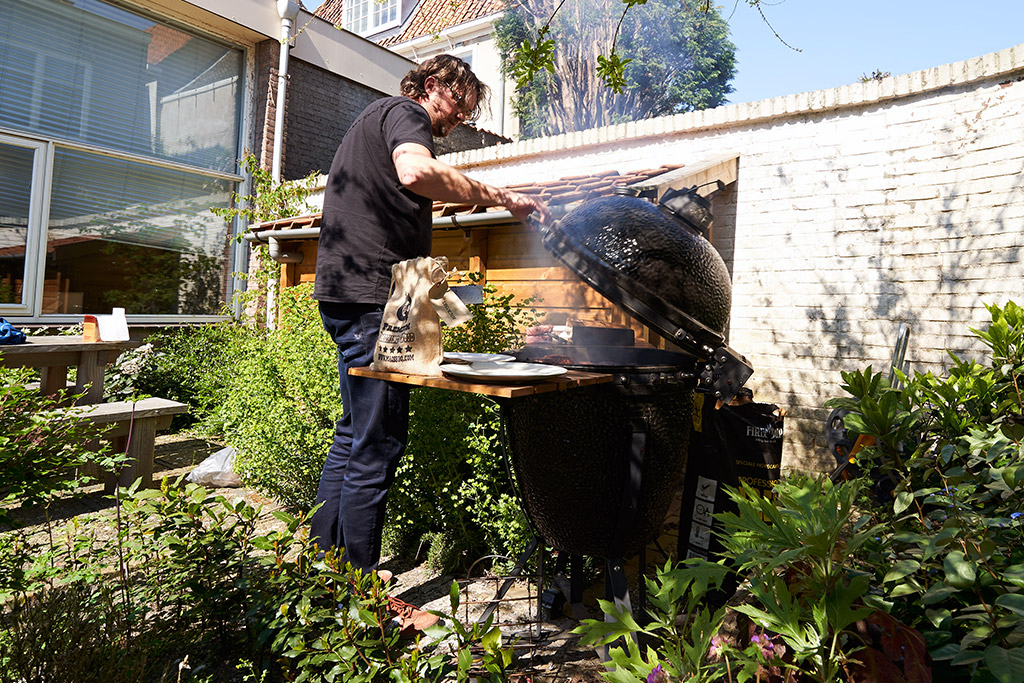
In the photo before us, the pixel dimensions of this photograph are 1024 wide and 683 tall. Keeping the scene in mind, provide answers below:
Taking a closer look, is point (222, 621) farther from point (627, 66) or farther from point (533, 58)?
point (627, 66)

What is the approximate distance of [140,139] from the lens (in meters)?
7.79

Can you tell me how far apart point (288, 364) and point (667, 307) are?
9.73ft

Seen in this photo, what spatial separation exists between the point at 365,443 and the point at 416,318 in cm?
56

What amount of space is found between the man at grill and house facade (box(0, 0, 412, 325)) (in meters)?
6.40

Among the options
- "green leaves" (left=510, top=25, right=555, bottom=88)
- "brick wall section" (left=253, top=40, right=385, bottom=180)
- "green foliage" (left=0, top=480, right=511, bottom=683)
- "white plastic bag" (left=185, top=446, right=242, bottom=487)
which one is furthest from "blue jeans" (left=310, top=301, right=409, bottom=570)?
"brick wall section" (left=253, top=40, right=385, bottom=180)

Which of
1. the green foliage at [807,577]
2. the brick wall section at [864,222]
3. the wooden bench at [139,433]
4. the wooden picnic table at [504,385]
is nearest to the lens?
the green foliage at [807,577]

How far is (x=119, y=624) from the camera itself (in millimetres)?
1762

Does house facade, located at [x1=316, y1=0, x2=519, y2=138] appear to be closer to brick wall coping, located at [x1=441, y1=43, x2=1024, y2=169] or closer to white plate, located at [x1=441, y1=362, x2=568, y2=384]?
brick wall coping, located at [x1=441, y1=43, x2=1024, y2=169]

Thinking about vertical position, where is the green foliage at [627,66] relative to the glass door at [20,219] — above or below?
above

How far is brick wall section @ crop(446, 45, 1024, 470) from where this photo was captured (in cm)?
390

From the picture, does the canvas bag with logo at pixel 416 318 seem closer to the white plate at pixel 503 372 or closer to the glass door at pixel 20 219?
the white plate at pixel 503 372

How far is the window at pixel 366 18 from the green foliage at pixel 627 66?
303 centimetres

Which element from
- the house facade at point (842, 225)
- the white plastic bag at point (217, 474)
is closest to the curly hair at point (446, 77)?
the house facade at point (842, 225)

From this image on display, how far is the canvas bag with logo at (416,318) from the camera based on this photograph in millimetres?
1975
